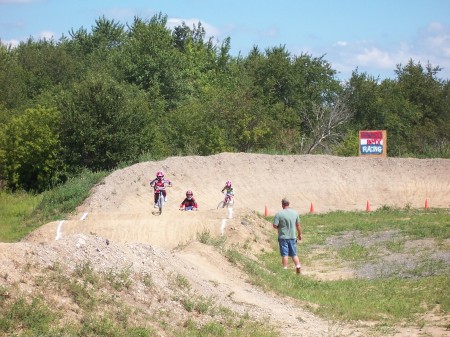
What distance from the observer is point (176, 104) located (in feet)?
275

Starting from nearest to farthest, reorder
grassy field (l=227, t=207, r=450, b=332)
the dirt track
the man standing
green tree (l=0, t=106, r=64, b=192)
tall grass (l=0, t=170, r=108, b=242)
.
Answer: grassy field (l=227, t=207, r=450, b=332) < the man standing < tall grass (l=0, t=170, r=108, b=242) < the dirt track < green tree (l=0, t=106, r=64, b=192)

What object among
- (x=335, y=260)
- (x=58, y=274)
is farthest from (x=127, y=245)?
(x=335, y=260)

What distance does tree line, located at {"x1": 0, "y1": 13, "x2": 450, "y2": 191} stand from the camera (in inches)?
2047

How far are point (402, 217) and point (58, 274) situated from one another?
26.5 m

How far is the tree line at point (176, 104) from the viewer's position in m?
52.0

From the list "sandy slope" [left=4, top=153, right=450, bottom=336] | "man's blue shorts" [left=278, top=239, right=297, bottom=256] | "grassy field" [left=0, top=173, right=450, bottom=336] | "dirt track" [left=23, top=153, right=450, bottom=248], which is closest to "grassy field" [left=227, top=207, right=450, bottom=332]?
"grassy field" [left=0, top=173, right=450, bottom=336]

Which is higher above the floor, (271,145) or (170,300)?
(271,145)

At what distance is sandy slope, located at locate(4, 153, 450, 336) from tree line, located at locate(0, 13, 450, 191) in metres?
4.76

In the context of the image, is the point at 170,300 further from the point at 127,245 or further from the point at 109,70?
the point at 109,70

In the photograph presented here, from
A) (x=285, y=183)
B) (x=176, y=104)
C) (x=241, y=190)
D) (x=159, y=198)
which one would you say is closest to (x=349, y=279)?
(x=159, y=198)

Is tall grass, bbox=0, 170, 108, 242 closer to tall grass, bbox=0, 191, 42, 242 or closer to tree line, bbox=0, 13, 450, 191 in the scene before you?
tall grass, bbox=0, 191, 42, 242

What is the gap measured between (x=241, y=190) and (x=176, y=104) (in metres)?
35.8

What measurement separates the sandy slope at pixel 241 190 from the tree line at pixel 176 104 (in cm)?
476

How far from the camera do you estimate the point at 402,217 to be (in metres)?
37.8
